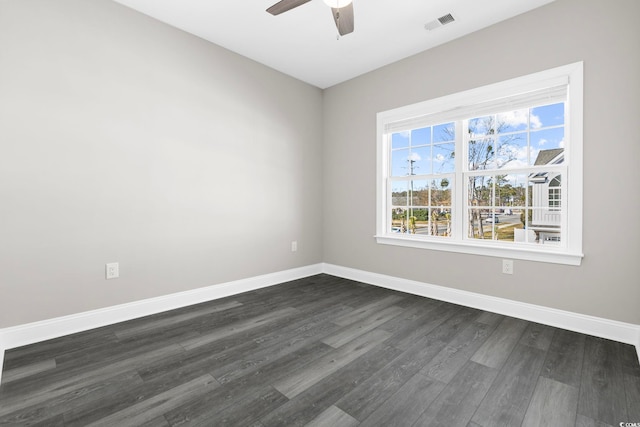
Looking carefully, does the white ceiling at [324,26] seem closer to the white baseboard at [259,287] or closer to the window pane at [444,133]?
the window pane at [444,133]

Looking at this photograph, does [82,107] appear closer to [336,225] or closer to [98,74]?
Result: [98,74]

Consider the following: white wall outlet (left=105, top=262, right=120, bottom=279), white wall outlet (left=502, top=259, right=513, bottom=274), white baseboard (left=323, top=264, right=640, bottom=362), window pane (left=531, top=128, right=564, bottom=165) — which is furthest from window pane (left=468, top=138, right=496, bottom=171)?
white wall outlet (left=105, top=262, right=120, bottom=279)

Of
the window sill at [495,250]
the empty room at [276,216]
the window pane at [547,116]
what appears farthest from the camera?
the window pane at [547,116]

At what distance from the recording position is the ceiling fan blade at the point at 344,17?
2.01m

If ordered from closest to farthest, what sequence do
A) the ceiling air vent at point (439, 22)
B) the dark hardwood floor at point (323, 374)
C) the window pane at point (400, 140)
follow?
the dark hardwood floor at point (323, 374) → the ceiling air vent at point (439, 22) → the window pane at point (400, 140)

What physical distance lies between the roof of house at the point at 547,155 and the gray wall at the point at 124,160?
109 inches

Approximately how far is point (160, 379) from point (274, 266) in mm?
2150

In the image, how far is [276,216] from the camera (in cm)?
390

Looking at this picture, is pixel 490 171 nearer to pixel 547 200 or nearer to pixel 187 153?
pixel 547 200

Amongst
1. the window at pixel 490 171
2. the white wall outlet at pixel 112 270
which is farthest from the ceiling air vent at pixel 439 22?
the white wall outlet at pixel 112 270

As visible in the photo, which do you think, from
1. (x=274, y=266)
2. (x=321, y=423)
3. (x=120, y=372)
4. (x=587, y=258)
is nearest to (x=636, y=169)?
(x=587, y=258)

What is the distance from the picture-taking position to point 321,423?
4.70ft

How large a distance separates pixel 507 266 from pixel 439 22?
2.33 metres

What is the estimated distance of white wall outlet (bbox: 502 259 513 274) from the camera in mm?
2786
